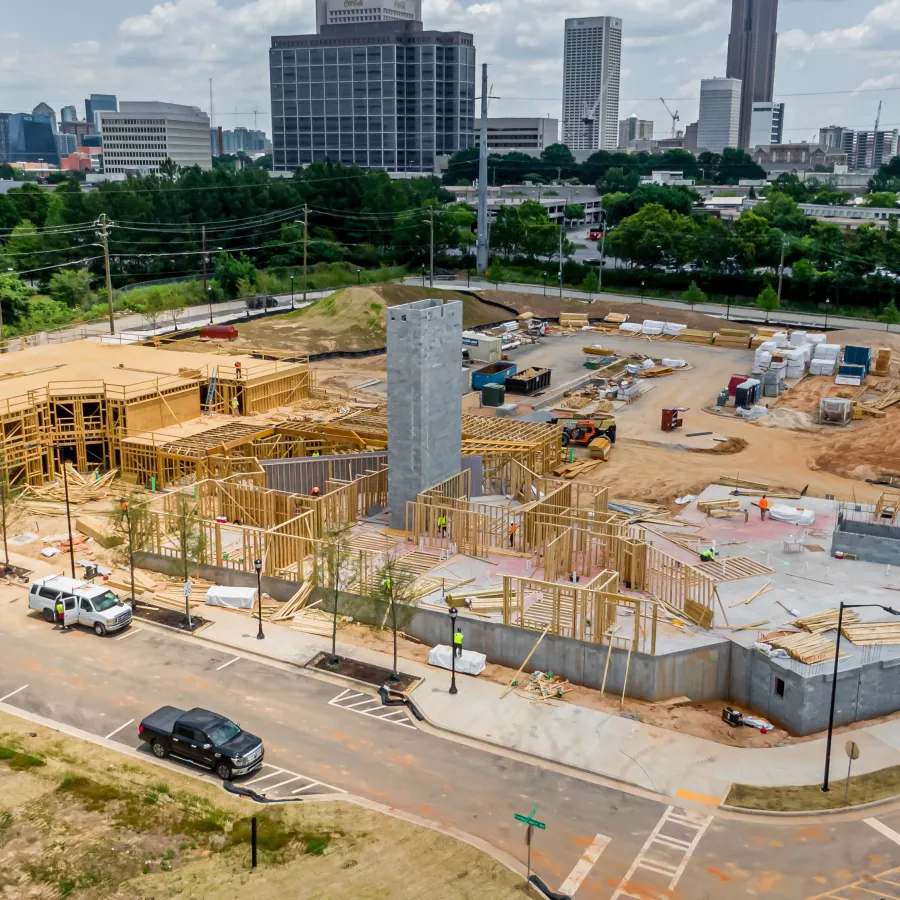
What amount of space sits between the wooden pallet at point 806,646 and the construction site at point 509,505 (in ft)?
0.30

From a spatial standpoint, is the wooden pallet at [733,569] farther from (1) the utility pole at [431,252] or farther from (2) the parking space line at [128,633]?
(1) the utility pole at [431,252]

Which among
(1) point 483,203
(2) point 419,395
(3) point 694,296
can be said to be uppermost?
(1) point 483,203

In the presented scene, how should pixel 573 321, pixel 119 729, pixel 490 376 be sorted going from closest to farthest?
pixel 119 729 < pixel 490 376 < pixel 573 321

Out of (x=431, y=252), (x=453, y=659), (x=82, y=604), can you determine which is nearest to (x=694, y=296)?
(x=431, y=252)

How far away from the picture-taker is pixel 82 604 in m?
31.3

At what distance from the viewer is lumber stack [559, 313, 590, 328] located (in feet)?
291

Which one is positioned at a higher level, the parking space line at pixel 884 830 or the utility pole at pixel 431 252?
the utility pole at pixel 431 252

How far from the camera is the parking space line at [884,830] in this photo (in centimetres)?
2203

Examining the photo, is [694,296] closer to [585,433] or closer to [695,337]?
[695,337]

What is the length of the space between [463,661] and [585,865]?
367 inches

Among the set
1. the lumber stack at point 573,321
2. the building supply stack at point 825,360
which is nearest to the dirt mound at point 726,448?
the building supply stack at point 825,360

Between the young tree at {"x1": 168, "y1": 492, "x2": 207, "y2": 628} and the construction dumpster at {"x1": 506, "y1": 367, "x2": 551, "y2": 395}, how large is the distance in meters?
32.6

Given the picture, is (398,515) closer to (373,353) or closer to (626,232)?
(373,353)

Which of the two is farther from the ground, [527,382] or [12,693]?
[527,382]
